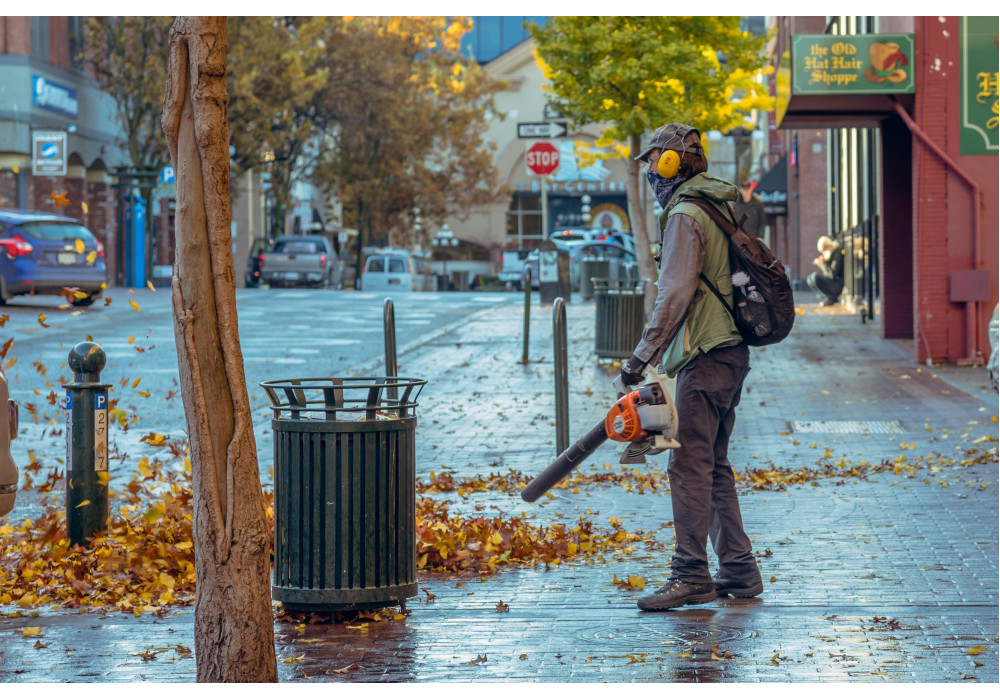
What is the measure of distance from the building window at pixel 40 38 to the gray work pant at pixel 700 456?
31299 millimetres

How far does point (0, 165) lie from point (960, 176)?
80.7 ft

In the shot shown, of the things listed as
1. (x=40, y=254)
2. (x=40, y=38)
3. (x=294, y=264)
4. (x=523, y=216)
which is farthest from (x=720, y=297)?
(x=523, y=216)

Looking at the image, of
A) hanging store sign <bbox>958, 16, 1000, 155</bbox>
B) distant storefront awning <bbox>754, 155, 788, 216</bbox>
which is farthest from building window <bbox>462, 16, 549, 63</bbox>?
hanging store sign <bbox>958, 16, 1000, 155</bbox>

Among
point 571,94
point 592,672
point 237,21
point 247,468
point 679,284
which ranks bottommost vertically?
point 592,672

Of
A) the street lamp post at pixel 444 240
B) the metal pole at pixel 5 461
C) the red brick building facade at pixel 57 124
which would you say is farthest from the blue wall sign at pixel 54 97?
the street lamp post at pixel 444 240

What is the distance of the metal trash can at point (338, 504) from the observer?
5078 millimetres

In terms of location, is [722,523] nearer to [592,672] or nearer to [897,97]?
[592,672]

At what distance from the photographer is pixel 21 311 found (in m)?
22.8

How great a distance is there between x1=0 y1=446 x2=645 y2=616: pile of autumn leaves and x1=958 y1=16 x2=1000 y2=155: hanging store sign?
384 inches

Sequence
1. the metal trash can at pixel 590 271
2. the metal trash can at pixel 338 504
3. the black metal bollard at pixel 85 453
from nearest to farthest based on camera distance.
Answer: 1. the metal trash can at pixel 338 504
2. the black metal bollard at pixel 85 453
3. the metal trash can at pixel 590 271

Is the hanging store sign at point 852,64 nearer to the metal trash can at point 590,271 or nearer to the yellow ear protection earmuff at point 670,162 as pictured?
the yellow ear protection earmuff at point 670,162

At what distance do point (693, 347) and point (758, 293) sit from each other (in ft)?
1.07

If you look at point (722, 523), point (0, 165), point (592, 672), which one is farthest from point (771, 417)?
point (0, 165)

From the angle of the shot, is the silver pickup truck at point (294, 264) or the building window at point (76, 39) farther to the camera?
the silver pickup truck at point (294, 264)
